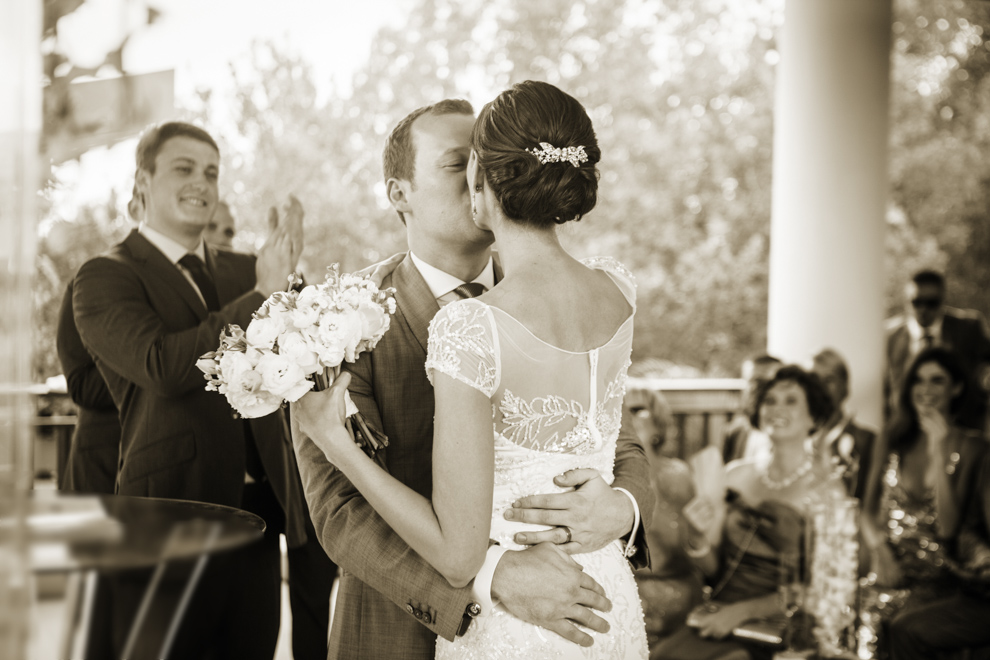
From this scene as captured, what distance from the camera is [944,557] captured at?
13.1 feet

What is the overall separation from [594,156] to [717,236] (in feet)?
37.3

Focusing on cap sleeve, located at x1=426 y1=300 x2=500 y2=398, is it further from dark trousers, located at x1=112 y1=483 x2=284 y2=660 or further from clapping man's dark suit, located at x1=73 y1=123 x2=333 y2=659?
clapping man's dark suit, located at x1=73 y1=123 x2=333 y2=659

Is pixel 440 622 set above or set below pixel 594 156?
below

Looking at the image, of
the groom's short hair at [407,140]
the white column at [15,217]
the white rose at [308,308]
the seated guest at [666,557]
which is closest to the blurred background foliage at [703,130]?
the seated guest at [666,557]

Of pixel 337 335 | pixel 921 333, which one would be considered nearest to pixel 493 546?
pixel 337 335

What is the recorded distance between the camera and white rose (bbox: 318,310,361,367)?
1592 millimetres

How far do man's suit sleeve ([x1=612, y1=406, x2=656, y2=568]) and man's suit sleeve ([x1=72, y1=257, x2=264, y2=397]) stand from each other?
1103mm

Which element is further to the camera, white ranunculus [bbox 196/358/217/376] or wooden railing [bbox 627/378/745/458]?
wooden railing [bbox 627/378/745/458]

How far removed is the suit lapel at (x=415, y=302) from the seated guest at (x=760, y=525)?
204cm

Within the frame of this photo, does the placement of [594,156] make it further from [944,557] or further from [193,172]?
[944,557]

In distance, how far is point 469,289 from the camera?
83.5 inches

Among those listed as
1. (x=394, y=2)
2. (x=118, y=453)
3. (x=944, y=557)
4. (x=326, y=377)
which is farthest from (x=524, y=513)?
(x=394, y=2)

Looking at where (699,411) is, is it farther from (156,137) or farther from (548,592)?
(548,592)

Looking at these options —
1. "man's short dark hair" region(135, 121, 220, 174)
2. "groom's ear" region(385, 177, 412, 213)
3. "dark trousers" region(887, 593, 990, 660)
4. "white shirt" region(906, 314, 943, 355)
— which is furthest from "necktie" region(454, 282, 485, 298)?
"white shirt" region(906, 314, 943, 355)
